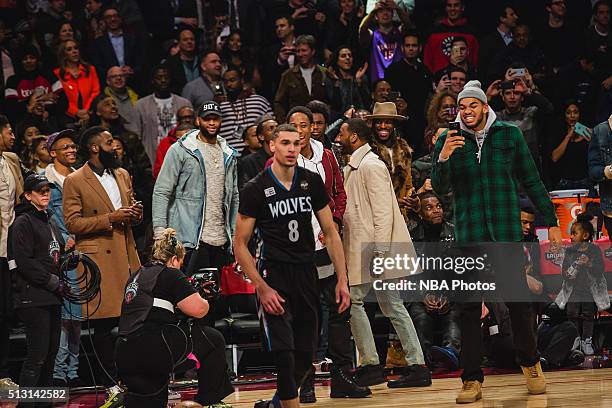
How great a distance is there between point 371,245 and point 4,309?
10.1 feet

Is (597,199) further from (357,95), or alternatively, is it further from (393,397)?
(393,397)

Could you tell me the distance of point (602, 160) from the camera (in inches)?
441

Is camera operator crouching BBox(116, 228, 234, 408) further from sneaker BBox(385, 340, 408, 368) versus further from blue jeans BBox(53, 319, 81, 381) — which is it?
sneaker BBox(385, 340, 408, 368)

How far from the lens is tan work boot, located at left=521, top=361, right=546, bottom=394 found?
8344 millimetres

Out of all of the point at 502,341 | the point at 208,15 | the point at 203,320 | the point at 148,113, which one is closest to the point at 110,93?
the point at 148,113

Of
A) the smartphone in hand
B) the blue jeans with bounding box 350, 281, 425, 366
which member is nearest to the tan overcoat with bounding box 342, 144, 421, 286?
the blue jeans with bounding box 350, 281, 425, 366

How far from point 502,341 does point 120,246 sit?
11.6 feet

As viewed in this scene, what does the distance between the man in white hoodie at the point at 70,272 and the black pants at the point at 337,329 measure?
205 cm

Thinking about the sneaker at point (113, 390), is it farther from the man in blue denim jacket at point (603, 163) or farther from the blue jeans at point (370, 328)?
the man in blue denim jacket at point (603, 163)

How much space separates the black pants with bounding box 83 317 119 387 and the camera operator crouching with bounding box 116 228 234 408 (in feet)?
6.02

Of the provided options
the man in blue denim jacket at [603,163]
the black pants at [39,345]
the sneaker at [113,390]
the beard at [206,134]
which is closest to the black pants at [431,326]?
the man in blue denim jacket at [603,163]

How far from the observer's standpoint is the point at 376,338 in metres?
11.0

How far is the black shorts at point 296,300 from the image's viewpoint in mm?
7117

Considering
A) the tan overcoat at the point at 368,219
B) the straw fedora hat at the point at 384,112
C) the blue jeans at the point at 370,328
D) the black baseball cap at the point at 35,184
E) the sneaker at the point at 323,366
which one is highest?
the straw fedora hat at the point at 384,112
